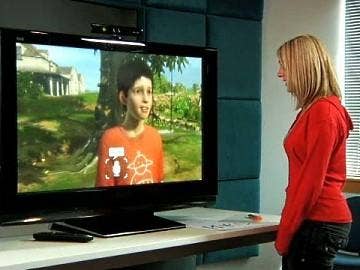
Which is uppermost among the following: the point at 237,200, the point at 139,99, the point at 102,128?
the point at 139,99

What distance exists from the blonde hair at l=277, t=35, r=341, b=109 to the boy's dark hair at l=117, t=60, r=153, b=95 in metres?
0.54

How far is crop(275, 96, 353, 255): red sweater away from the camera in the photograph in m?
2.03

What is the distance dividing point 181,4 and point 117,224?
1311 millimetres

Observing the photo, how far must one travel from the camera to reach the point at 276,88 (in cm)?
356

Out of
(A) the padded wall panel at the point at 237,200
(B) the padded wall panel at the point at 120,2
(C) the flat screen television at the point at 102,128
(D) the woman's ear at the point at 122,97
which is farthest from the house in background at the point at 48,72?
(A) the padded wall panel at the point at 237,200

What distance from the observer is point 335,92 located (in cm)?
216

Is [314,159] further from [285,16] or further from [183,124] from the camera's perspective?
[285,16]

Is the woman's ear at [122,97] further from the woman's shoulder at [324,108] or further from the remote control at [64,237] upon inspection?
the woman's shoulder at [324,108]

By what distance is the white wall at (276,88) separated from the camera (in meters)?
3.56

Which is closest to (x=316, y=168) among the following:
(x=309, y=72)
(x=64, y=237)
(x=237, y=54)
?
(x=309, y=72)

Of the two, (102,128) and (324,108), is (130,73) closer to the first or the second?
(102,128)

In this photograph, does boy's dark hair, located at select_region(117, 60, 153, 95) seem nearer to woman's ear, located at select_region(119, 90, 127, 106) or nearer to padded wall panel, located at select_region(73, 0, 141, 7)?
woman's ear, located at select_region(119, 90, 127, 106)

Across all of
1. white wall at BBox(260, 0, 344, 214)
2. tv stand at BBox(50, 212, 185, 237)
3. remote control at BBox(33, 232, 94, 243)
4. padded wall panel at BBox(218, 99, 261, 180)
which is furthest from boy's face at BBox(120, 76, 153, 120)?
white wall at BBox(260, 0, 344, 214)

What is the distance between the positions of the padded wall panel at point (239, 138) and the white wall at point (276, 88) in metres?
0.18
